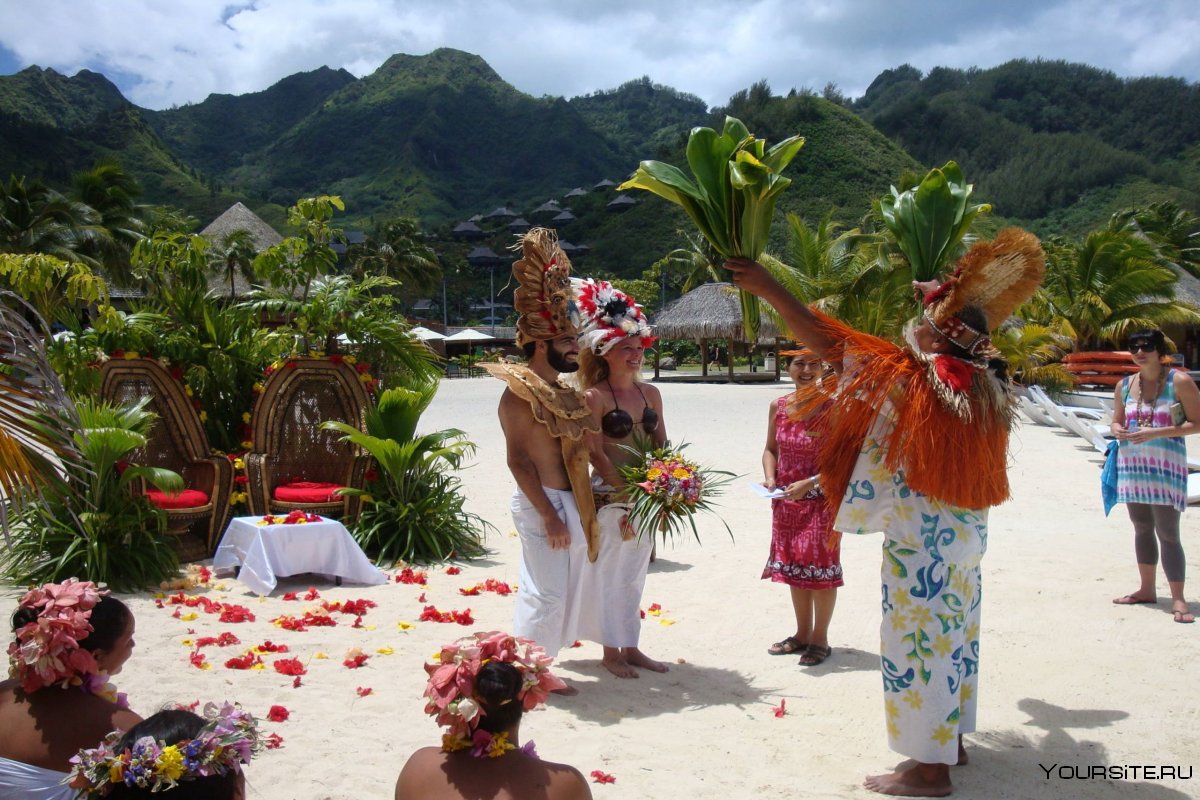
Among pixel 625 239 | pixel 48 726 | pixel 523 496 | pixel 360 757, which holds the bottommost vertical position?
pixel 360 757

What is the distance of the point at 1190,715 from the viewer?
4383 mm

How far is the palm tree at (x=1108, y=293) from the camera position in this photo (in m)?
25.5

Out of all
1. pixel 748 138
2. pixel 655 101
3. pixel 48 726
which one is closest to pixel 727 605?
pixel 748 138

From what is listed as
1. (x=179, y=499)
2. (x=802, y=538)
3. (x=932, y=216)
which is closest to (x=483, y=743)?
(x=932, y=216)

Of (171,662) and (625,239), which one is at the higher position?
(625,239)

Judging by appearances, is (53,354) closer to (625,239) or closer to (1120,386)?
(1120,386)

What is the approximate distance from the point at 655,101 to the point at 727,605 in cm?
15445

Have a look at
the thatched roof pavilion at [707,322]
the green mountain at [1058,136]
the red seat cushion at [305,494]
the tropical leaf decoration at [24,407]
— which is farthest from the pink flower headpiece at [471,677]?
the green mountain at [1058,136]

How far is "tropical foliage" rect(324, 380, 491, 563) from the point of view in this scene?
7.60 metres

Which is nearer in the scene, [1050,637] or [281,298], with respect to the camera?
[1050,637]

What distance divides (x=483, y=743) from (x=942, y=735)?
6.44ft

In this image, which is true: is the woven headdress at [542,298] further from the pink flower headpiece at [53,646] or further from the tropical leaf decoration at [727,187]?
the pink flower headpiece at [53,646]

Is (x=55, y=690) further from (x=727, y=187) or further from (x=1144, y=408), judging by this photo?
(x=1144, y=408)

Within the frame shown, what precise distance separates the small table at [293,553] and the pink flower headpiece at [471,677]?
4.53m
